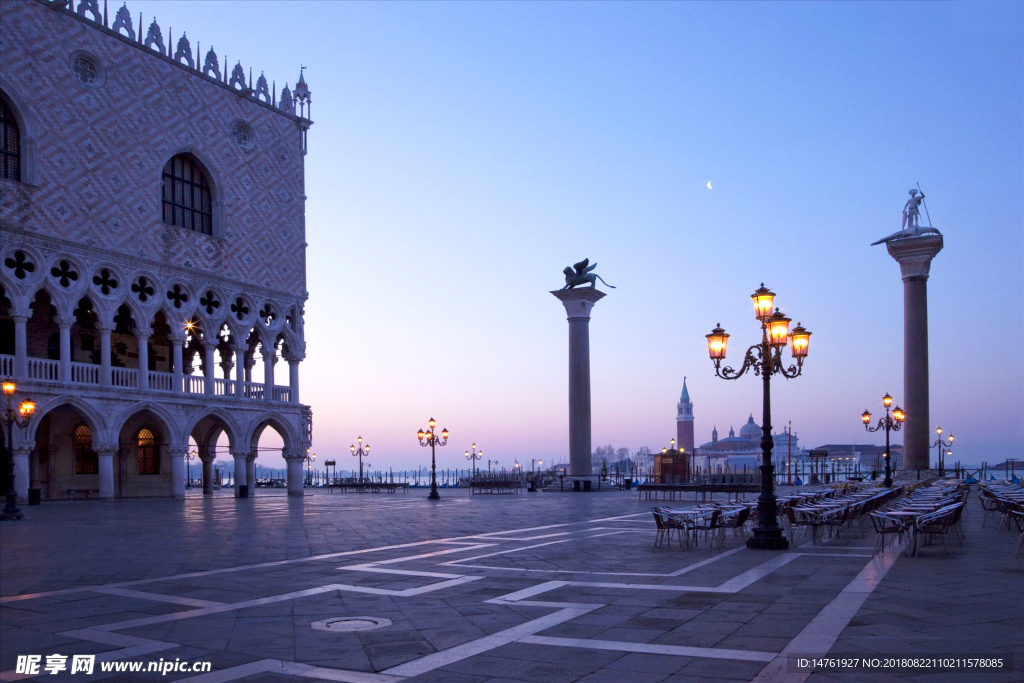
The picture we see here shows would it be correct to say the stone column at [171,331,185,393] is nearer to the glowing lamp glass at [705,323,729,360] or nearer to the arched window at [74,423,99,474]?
the arched window at [74,423,99,474]

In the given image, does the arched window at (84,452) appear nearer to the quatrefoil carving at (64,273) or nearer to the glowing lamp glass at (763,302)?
the quatrefoil carving at (64,273)

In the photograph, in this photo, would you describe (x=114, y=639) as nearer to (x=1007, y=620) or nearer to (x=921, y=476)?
(x=1007, y=620)

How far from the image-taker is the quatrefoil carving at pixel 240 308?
36.2m

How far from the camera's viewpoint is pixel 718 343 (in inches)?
560

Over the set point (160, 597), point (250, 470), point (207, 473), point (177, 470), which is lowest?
point (207, 473)

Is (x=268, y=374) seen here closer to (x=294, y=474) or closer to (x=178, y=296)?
(x=294, y=474)

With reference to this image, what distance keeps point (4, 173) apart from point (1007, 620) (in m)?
31.0

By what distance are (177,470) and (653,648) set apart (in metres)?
30.9

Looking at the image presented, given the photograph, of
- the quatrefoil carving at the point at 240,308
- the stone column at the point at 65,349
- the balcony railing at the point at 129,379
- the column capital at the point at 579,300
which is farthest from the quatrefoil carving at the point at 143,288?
the column capital at the point at 579,300

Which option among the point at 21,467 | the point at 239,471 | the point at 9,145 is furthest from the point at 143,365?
the point at 9,145

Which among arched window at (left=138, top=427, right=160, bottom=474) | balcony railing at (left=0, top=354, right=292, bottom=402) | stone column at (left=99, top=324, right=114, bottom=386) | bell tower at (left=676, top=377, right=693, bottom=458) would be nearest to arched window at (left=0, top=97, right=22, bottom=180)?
stone column at (left=99, top=324, right=114, bottom=386)

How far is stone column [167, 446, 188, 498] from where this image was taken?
32969mm

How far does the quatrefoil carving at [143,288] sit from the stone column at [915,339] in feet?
97.4

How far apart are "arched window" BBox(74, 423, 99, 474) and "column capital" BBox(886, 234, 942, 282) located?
3307 centimetres
